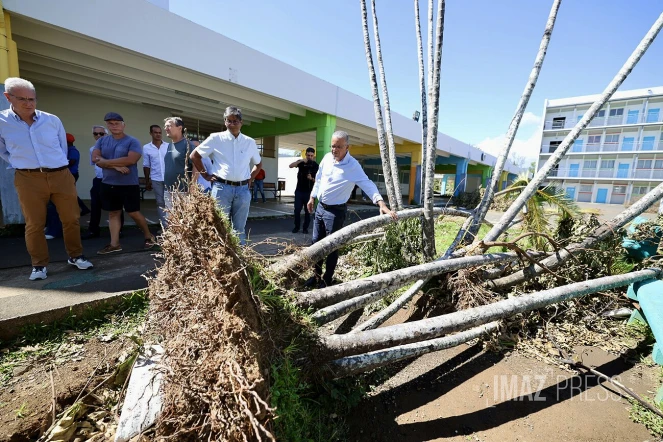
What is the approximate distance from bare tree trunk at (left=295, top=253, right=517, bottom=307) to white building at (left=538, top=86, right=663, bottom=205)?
32.9 metres

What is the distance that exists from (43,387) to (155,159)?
141 inches

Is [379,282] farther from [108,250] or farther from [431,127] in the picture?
[108,250]

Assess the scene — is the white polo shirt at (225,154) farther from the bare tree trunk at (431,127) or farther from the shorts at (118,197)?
the bare tree trunk at (431,127)

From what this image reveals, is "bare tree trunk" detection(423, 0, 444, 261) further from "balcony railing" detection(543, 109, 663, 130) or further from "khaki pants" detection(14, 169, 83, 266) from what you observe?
"balcony railing" detection(543, 109, 663, 130)

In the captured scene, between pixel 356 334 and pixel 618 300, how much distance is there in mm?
3954

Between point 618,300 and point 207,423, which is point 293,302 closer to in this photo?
point 207,423

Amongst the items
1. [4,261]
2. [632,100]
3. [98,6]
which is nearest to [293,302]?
[4,261]

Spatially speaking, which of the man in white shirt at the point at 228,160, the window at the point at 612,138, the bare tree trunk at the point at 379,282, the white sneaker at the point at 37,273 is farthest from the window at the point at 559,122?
the white sneaker at the point at 37,273

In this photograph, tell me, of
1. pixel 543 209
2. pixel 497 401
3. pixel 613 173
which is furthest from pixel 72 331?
pixel 613 173

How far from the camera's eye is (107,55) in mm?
5902

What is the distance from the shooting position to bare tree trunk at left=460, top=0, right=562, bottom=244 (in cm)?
338

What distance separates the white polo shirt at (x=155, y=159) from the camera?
4.54 m

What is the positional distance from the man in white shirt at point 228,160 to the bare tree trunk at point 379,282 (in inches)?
65.2

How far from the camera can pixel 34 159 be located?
2852 millimetres
